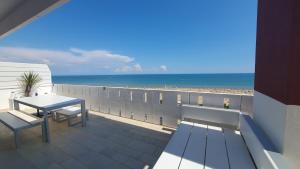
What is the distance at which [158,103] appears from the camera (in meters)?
3.01

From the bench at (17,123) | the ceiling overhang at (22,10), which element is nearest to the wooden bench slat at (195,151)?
the ceiling overhang at (22,10)

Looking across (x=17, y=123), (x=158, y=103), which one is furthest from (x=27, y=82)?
(x=158, y=103)

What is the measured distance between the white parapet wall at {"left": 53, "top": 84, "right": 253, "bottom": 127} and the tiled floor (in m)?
0.32

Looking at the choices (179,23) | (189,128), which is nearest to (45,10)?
(189,128)

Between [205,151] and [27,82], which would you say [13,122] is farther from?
[27,82]

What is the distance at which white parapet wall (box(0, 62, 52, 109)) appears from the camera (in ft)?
15.2

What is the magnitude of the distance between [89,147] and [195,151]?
1735 millimetres

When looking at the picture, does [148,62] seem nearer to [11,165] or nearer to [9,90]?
[9,90]

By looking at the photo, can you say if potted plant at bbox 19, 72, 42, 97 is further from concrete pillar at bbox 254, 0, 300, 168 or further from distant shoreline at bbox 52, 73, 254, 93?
distant shoreline at bbox 52, 73, 254, 93

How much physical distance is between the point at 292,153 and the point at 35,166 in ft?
8.48

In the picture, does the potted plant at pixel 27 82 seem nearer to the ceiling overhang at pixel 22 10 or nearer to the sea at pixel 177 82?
the ceiling overhang at pixel 22 10

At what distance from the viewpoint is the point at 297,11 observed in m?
0.77

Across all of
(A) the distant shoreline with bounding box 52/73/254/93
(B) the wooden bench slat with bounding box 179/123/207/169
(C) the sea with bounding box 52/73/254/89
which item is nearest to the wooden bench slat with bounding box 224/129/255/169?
(B) the wooden bench slat with bounding box 179/123/207/169

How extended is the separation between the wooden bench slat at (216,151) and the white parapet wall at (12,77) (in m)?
6.37
